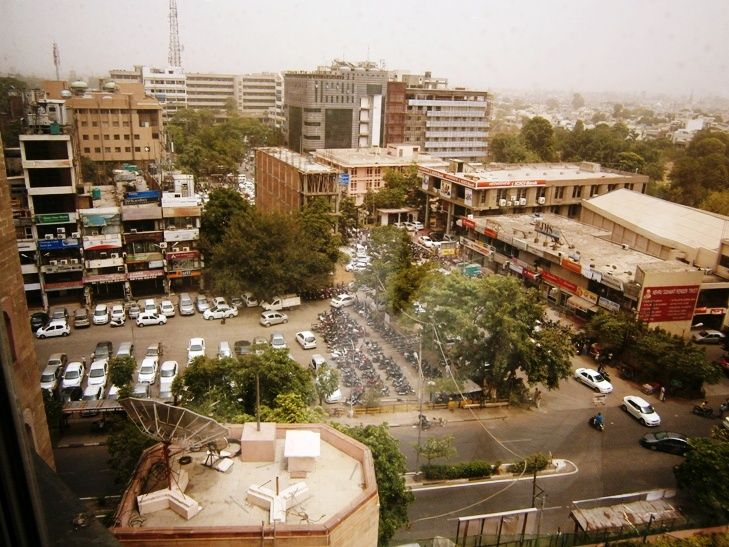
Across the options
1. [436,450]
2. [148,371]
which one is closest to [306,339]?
[148,371]

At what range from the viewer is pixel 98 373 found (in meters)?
5.19

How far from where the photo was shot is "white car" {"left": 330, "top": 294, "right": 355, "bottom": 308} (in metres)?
7.15

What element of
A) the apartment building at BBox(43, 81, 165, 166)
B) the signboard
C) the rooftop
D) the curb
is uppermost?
the apartment building at BBox(43, 81, 165, 166)

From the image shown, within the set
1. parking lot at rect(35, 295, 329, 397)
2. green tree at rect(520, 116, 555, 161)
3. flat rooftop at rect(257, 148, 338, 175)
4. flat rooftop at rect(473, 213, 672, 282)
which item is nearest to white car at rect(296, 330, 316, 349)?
parking lot at rect(35, 295, 329, 397)

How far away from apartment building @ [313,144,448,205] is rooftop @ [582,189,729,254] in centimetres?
340

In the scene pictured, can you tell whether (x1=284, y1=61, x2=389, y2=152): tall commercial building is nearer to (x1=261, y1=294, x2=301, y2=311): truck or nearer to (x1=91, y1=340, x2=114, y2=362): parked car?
(x1=261, y1=294, x2=301, y2=311): truck

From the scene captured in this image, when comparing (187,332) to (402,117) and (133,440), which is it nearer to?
(133,440)

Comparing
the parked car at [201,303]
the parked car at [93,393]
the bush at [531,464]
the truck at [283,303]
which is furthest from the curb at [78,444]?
the bush at [531,464]

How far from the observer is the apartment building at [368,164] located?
11.7 metres

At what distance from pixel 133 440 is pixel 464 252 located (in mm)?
7145

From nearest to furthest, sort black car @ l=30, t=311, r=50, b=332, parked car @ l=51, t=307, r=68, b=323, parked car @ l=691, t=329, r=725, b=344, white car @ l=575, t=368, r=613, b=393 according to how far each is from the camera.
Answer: white car @ l=575, t=368, r=613, b=393 → black car @ l=30, t=311, r=50, b=332 → parked car @ l=51, t=307, r=68, b=323 → parked car @ l=691, t=329, r=725, b=344

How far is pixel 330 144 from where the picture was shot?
14.4m

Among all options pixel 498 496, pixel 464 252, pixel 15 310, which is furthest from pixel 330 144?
pixel 15 310

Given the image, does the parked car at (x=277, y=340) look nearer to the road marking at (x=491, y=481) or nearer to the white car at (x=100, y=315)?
the white car at (x=100, y=315)
